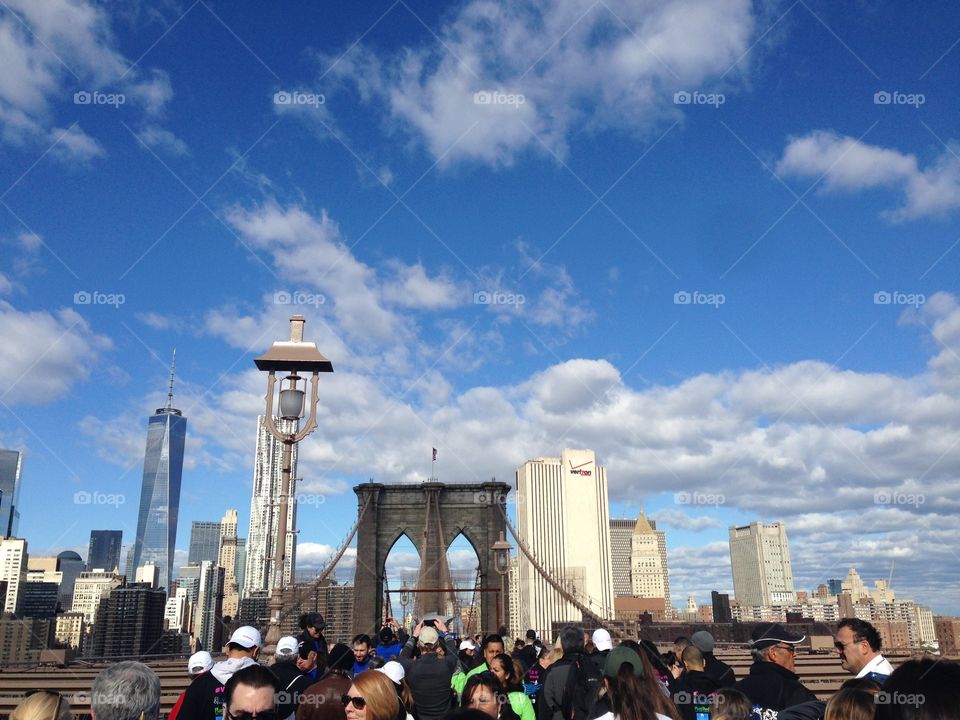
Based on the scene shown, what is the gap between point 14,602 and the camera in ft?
339

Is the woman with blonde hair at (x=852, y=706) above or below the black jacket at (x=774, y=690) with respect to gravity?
above

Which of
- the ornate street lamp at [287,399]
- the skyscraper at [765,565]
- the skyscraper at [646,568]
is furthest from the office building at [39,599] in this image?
the skyscraper at [765,565]

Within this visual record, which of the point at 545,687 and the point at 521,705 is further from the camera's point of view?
the point at 545,687

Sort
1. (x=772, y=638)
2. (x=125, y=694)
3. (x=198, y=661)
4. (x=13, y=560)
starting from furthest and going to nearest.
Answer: (x=13, y=560), (x=198, y=661), (x=772, y=638), (x=125, y=694)

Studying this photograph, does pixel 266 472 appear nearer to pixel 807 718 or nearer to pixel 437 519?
pixel 437 519

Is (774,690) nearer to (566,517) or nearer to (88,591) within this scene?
(566,517)

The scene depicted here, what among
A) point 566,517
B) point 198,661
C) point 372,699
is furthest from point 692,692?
point 566,517

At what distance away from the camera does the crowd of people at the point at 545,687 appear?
2.44m

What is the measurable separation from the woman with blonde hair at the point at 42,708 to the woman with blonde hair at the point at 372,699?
109 centimetres

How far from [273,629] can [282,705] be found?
A: 7636 mm

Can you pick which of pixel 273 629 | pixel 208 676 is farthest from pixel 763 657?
pixel 273 629

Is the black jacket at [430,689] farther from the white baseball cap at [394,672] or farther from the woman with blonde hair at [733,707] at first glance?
the woman with blonde hair at [733,707]

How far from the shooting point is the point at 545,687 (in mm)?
4812

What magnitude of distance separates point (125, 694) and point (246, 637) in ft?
5.63
